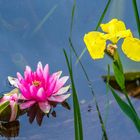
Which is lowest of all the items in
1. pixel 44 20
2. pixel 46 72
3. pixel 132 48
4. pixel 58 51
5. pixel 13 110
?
pixel 132 48

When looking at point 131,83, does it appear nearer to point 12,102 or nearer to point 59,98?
point 59,98

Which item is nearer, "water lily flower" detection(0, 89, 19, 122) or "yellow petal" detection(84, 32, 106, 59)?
"yellow petal" detection(84, 32, 106, 59)

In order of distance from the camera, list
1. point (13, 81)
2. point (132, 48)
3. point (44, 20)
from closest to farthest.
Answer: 1. point (132, 48)
2. point (13, 81)
3. point (44, 20)

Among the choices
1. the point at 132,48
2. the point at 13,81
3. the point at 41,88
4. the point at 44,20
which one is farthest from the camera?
the point at 44,20

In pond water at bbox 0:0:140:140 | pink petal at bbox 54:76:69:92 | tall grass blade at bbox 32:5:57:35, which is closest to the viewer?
pond water at bbox 0:0:140:140

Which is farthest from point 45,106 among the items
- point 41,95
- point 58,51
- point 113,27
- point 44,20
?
point 113,27

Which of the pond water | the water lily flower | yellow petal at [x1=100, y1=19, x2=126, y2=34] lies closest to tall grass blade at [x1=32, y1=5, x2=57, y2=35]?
the pond water

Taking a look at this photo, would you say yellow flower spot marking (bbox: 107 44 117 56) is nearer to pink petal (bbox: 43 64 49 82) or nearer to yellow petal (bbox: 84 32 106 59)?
yellow petal (bbox: 84 32 106 59)

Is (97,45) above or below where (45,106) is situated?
below
